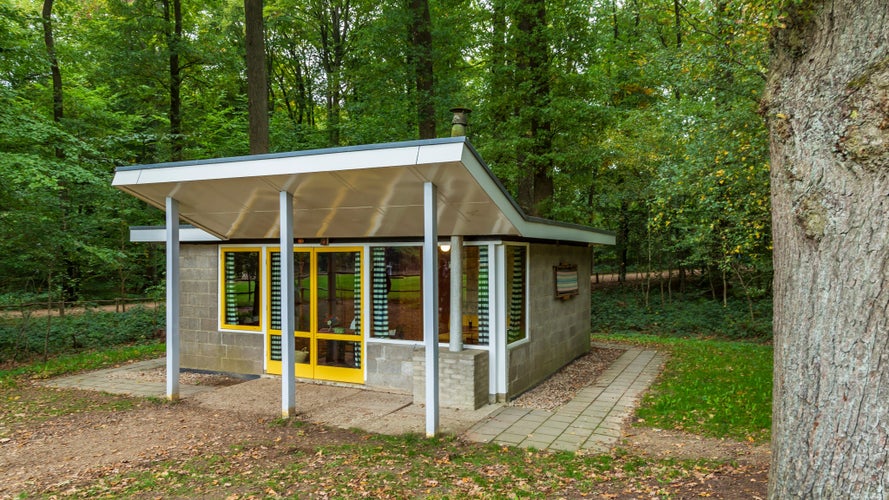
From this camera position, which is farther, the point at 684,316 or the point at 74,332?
the point at 684,316

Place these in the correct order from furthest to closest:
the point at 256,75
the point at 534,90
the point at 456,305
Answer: the point at 534,90 < the point at 256,75 < the point at 456,305

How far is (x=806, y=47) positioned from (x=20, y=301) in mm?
12128

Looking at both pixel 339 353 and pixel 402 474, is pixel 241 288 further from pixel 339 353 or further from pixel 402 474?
pixel 402 474

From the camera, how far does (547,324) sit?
8.05 meters

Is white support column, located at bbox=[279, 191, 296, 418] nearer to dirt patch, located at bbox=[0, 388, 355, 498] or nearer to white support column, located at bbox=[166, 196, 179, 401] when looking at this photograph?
dirt patch, located at bbox=[0, 388, 355, 498]

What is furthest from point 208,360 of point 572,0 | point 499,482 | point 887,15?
point 572,0

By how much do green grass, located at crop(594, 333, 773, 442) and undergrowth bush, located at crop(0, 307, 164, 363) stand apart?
1021 centimetres

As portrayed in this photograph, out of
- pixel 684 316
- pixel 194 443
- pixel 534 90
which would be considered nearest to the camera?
pixel 194 443

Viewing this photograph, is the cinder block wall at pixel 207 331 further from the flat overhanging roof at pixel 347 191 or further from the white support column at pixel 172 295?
the white support column at pixel 172 295

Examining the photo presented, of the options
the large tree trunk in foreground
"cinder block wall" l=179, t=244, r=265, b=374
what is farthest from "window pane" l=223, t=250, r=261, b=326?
the large tree trunk in foreground

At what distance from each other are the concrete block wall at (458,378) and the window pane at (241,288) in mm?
3086

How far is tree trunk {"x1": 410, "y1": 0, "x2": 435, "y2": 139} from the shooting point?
40.7ft

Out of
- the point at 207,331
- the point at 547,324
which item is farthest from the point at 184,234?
the point at 547,324

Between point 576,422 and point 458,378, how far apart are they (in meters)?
1.41
